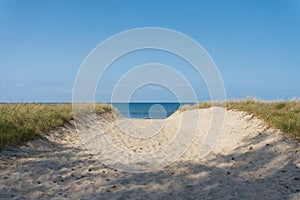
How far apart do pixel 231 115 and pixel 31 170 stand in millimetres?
13436

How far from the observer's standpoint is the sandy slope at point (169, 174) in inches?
320

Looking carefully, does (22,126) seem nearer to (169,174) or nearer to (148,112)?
(169,174)

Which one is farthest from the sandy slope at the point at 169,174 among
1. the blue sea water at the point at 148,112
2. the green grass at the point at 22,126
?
the blue sea water at the point at 148,112

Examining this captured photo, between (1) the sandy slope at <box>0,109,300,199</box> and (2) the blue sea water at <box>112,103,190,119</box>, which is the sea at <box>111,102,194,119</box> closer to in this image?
(2) the blue sea water at <box>112,103,190,119</box>

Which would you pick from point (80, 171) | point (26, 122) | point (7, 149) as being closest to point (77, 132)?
point (26, 122)

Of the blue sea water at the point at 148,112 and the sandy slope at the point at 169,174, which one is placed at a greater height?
the blue sea water at the point at 148,112

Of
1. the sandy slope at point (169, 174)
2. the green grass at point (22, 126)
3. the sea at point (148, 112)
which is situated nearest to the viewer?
the sandy slope at point (169, 174)

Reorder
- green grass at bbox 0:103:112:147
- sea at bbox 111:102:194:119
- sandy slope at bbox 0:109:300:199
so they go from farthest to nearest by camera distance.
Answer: sea at bbox 111:102:194:119 < green grass at bbox 0:103:112:147 < sandy slope at bbox 0:109:300:199

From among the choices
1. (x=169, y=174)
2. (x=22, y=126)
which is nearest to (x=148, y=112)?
(x=22, y=126)

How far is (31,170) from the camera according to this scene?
31.6ft

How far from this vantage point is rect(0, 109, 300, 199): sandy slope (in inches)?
320

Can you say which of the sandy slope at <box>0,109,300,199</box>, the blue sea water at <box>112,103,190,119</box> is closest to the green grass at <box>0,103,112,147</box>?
the sandy slope at <box>0,109,300,199</box>

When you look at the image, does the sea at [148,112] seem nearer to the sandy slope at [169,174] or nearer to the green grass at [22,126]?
the green grass at [22,126]

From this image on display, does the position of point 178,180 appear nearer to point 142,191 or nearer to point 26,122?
point 142,191
